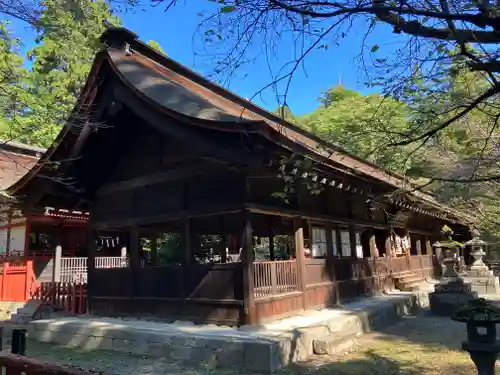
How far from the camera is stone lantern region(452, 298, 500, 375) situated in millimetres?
4910

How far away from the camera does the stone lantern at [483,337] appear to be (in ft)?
16.1

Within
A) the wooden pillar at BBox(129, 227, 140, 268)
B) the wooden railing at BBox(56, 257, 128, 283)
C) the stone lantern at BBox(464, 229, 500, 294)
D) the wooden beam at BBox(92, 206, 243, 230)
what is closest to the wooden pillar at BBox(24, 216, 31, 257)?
the wooden railing at BBox(56, 257, 128, 283)

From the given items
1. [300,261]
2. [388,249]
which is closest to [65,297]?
[300,261]

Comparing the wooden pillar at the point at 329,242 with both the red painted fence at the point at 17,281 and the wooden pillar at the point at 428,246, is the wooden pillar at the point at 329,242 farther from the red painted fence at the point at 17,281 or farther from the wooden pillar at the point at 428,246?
the red painted fence at the point at 17,281

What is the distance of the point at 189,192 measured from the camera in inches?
328

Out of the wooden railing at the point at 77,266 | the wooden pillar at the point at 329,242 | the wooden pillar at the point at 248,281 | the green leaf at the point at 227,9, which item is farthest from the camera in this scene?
the wooden railing at the point at 77,266

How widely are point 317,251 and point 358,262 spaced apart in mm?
2006

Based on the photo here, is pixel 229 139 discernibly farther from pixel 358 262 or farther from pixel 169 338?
pixel 358 262

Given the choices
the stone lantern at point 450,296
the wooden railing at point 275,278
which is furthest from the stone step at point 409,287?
the wooden railing at point 275,278

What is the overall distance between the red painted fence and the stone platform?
6627 mm

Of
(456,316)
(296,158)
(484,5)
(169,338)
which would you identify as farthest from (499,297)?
(484,5)

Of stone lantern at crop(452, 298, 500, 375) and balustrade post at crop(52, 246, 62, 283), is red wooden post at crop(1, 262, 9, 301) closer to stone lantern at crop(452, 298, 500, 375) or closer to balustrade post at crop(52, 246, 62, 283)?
→ balustrade post at crop(52, 246, 62, 283)

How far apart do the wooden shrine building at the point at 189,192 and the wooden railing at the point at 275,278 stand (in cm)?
3

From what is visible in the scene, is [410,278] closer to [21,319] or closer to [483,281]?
[483,281]
